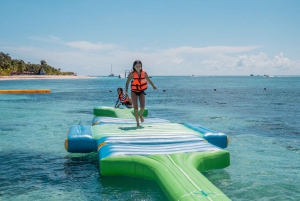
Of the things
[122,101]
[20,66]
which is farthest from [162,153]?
[20,66]

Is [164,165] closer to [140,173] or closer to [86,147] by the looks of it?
[140,173]

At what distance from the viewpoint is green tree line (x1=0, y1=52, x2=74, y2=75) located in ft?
285

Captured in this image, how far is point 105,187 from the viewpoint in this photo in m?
5.18

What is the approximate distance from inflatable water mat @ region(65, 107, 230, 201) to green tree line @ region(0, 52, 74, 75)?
8516 centimetres

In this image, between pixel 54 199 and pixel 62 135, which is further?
pixel 62 135

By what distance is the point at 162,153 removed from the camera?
216 inches

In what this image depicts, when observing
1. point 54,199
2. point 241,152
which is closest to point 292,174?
point 241,152

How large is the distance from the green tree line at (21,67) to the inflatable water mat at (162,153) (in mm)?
85161

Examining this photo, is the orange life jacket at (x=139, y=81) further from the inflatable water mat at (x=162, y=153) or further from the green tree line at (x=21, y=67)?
the green tree line at (x=21, y=67)

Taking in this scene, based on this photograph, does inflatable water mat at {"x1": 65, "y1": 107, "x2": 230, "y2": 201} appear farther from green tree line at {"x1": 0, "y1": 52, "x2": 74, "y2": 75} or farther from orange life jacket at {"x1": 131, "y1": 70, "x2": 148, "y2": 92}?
green tree line at {"x1": 0, "y1": 52, "x2": 74, "y2": 75}

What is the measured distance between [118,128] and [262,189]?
3.46 metres

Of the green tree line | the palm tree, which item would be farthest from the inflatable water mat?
the palm tree

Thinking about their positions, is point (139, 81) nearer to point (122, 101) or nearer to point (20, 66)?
point (122, 101)

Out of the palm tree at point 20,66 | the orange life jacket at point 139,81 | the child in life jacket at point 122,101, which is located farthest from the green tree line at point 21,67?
the orange life jacket at point 139,81
